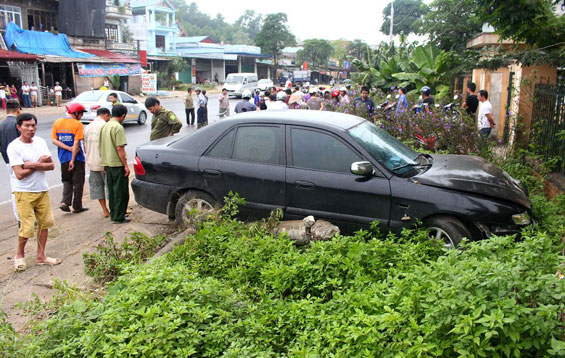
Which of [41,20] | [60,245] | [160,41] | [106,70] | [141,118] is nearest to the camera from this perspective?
[60,245]

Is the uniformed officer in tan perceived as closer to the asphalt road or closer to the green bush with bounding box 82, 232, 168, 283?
the asphalt road

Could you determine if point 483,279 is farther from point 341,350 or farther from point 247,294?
point 247,294

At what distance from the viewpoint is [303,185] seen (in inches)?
215

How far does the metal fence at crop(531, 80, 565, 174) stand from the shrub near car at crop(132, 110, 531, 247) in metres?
2.75

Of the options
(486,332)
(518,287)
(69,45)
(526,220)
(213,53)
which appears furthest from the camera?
(213,53)

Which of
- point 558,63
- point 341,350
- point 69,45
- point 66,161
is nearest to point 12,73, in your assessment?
point 69,45

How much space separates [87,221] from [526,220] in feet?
19.4

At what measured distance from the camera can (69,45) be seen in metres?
35.8

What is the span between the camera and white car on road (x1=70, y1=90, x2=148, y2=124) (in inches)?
704

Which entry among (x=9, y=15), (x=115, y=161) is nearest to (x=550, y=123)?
(x=115, y=161)

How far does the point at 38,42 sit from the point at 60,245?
31402 millimetres

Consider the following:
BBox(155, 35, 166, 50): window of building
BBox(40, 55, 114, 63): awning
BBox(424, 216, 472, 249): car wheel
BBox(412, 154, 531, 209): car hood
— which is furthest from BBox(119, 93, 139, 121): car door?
BBox(155, 35, 166, 50): window of building

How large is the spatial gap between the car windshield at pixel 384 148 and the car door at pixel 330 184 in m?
0.21

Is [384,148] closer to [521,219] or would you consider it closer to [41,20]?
[521,219]
